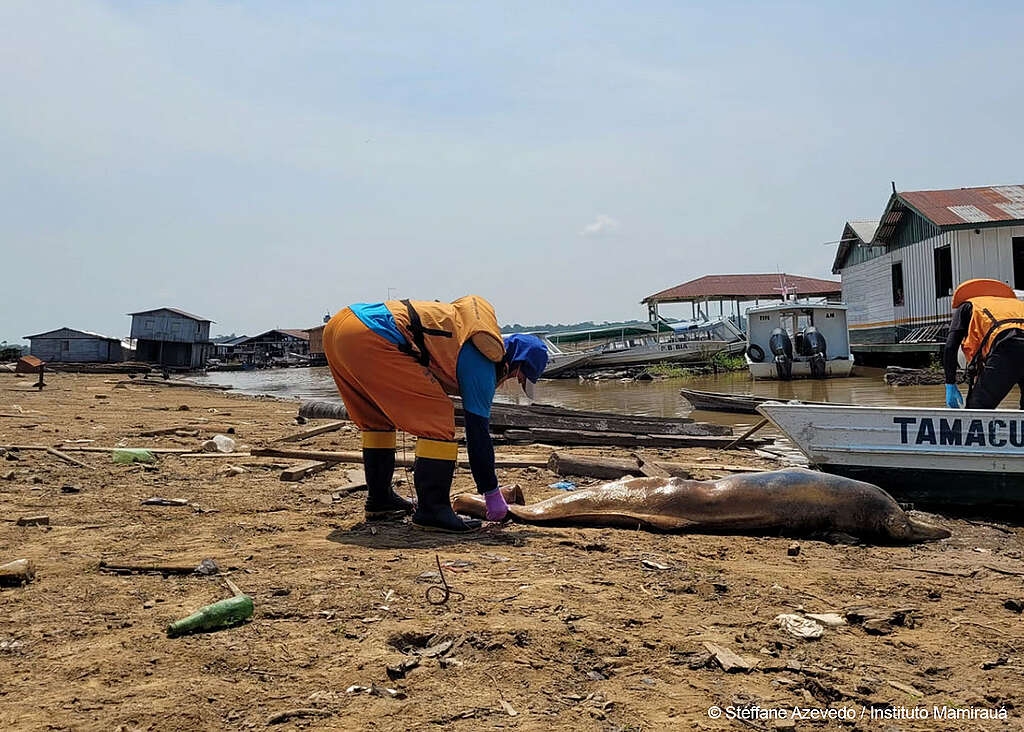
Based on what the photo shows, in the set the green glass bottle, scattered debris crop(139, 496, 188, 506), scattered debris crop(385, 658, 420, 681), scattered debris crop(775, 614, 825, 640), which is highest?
scattered debris crop(139, 496, 188, 506)

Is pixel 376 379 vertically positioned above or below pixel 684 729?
above

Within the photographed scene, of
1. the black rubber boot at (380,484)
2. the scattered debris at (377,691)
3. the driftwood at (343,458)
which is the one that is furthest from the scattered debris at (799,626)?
the driftwood at (343,458)

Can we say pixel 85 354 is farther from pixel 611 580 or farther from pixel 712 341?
pixel 611 580

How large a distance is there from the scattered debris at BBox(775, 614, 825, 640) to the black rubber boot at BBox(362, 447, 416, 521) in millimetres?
2851

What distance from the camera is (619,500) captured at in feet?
19.3

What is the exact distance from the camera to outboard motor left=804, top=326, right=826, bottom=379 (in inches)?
1002

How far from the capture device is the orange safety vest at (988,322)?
729 cm

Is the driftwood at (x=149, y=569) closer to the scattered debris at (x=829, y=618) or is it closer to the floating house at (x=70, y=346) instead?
the scattered debris at (x=829, y=618)

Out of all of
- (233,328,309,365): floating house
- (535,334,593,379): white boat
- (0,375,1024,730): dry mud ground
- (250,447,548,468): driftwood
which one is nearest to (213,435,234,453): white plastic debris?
(250,447,548,468): driftwood

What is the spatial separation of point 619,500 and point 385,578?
2.32 meters

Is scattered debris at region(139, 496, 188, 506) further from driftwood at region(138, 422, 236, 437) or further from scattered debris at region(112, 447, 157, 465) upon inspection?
driftwood at region(138, 422, 236, 437)

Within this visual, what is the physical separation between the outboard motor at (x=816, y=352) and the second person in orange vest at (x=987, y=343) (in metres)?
18.2

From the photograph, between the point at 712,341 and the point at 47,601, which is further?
the point at 712,341

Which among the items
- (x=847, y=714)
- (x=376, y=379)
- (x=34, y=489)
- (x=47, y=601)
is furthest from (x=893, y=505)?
(x=34, y=489)
